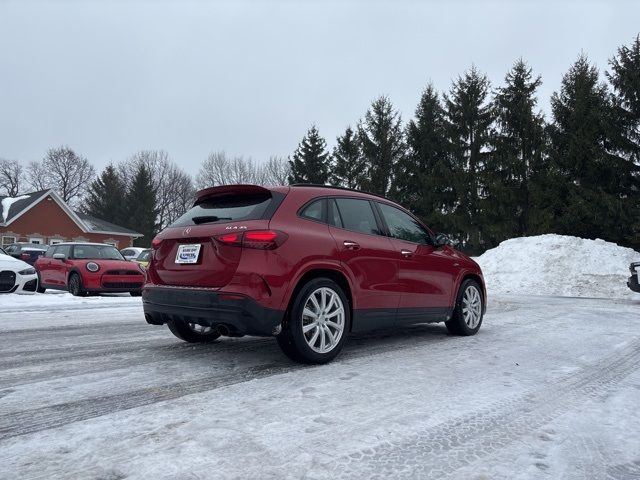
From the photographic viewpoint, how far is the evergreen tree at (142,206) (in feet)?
188

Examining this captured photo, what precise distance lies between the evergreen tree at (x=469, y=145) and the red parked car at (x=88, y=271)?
21.5 metres

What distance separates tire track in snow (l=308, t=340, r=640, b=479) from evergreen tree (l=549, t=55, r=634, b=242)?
2167 cm

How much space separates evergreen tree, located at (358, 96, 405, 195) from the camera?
1387 inches

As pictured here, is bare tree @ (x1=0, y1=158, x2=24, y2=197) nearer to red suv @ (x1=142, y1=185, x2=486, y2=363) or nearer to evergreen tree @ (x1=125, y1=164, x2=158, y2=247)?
evergreen tree @ (x1=125, y1=164, x2=158, y2=247)

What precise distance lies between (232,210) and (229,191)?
282mm

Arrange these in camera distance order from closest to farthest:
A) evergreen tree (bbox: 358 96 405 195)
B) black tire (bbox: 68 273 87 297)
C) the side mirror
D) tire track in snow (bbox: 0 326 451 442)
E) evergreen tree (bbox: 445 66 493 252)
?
1. tire track in snow (bbox: 0 326 451 442)
2. the side mirror
3. black tire (bbox: 68 273 87 297)
4. evergreen tree (bbox: 445 66 493 252)
5. evergreen tree (bbox: 358 96 405 195)

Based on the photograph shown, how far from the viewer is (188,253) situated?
14.2ft

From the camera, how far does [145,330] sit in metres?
6.49

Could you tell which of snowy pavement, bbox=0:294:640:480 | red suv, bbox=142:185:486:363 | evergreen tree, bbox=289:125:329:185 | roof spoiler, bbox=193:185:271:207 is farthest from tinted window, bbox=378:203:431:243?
evergreen tree, bbox=289:125:329:185

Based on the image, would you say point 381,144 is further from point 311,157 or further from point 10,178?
point 10,178

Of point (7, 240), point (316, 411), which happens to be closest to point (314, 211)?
point (316, 411)

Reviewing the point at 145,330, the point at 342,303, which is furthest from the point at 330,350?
the point at 145,330

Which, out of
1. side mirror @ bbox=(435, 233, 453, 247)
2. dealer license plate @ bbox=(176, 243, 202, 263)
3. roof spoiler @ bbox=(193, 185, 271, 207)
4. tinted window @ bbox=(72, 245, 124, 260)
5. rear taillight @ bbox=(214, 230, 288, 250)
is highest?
roof spoiler @ bbox=(193, 185, 271, 207)

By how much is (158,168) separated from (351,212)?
67.8m
